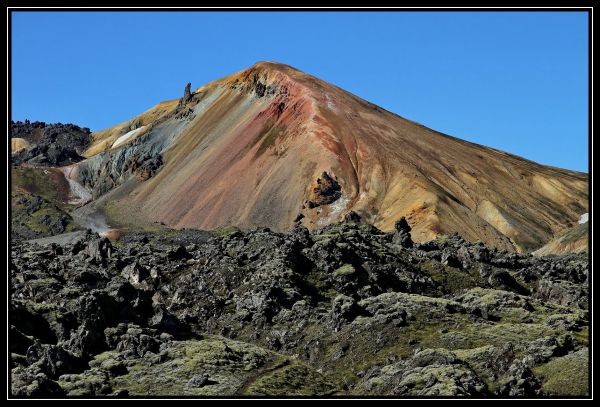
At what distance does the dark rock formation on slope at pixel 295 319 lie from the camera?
221 feet

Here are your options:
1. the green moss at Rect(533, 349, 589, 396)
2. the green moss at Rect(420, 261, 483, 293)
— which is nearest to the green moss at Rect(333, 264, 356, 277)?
the green moss at Rect(420, 261, 483, 293)

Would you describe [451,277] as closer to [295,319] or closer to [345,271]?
[345,271]

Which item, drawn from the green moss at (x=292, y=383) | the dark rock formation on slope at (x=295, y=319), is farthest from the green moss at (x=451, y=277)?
the green moss at (x=292, y=383)

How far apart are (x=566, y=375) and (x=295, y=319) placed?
2832 centimetres

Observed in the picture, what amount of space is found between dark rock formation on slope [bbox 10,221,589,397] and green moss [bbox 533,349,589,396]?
0.45 ft

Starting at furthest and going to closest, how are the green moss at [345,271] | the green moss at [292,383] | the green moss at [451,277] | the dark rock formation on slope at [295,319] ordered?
the green moss at [451,277]
the green moss at [345,271]
the dark rock formation on slope at [295,319]
the green moss at [292,383]

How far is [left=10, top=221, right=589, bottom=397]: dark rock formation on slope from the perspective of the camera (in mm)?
67250

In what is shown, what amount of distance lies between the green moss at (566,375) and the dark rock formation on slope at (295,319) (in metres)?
0.14

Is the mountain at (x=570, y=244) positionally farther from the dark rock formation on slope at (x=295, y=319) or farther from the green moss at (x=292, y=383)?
the green moss at (x=292, y=383)

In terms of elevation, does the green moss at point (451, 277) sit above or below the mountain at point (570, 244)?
below

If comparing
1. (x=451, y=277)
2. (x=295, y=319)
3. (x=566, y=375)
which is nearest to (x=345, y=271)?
(x=451, y=277)

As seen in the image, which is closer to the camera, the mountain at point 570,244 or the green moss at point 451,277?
the green moss at point 451,277

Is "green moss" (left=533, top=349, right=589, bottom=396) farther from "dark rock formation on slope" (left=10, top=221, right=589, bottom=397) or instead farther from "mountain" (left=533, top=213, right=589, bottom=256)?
"mountain" (left=533, top=213, right=589, bottom=256)

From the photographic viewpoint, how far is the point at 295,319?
87.5 meters
